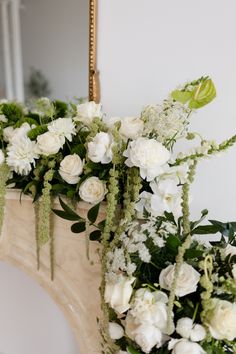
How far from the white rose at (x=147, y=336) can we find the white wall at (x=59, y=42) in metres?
0.77

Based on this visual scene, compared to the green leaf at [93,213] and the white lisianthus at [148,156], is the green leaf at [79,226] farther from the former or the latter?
the white lisianthus at [148,156]

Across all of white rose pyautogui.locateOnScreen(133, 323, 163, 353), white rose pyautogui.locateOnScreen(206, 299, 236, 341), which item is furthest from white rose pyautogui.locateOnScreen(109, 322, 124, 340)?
white rose pyautogui.locateOnScreen(206, 299, 236, 341)

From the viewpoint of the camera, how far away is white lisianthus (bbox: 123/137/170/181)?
33.4 inches

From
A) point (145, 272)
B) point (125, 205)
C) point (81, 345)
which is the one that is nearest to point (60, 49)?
point (125, 205)

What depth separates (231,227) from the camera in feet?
3.22

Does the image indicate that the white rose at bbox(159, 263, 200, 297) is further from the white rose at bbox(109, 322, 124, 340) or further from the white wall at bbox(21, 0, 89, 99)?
the white wall at bbox(21, 0, 89, 99)

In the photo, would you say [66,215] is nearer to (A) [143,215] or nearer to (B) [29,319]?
(A) [143,215]

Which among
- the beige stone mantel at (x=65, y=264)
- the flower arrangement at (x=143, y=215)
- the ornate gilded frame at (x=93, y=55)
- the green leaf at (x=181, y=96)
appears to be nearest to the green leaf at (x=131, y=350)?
the flower arrangement at (x=143, y=215)

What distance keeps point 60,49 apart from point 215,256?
2.83 ft

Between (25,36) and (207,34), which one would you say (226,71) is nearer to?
(207,34)

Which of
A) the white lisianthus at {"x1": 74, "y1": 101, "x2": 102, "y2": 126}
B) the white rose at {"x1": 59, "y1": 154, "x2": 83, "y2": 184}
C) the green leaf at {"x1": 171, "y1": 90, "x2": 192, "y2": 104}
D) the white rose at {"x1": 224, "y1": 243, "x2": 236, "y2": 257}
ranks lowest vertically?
the white rose at {"x1": 224, "y1": 243, "x2": 236, "y2": 257}

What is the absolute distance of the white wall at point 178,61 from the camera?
1.05 m

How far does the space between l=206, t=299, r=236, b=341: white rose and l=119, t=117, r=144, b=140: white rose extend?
18.3 inches

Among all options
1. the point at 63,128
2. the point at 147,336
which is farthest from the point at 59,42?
the point at 147,336
